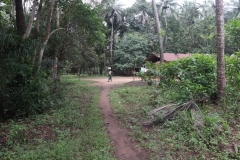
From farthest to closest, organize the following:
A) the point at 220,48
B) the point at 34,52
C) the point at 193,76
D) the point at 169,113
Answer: the point at 193,76 < the point at 220,48 < the point at 169,113 < the point at 34,52

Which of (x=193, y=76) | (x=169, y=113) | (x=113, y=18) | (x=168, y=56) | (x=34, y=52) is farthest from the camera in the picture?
(x=113, y=18)

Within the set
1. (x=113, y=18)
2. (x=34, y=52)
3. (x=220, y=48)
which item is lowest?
(x=34, y=52)

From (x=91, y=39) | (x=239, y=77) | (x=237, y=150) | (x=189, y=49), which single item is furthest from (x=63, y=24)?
(x=189, y=49)

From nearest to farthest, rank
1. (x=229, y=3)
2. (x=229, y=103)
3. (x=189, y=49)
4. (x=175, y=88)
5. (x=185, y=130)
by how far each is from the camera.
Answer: (x=185, y=130)
(x=229, y=103)
(x=175, y=88)
(x=189, y=49)
(x=229, y=3)

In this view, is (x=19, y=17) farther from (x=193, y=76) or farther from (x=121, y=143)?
(x=193, y=76)

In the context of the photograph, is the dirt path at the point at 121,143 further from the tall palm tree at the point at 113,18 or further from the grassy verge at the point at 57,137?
the tall palm tree at the point at 113,18

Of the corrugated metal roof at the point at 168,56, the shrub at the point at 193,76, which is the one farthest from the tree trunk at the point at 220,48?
the corrugated metal roof at the point at 168,56

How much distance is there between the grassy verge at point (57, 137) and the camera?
4.19 m

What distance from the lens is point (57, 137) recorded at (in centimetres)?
520

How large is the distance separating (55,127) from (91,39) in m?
7.28

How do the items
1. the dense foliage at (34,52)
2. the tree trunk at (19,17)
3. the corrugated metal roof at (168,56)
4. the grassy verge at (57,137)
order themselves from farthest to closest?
the corrugated metal roof at (168,56)
the tree trunk at (19,17)
the dense foliage at (34,52)
the grassy verge at (57,137)

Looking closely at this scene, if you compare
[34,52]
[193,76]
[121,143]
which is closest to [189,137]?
[121,143]

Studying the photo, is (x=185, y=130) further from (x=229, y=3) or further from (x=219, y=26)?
(x=229, y=3)

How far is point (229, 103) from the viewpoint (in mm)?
6539
